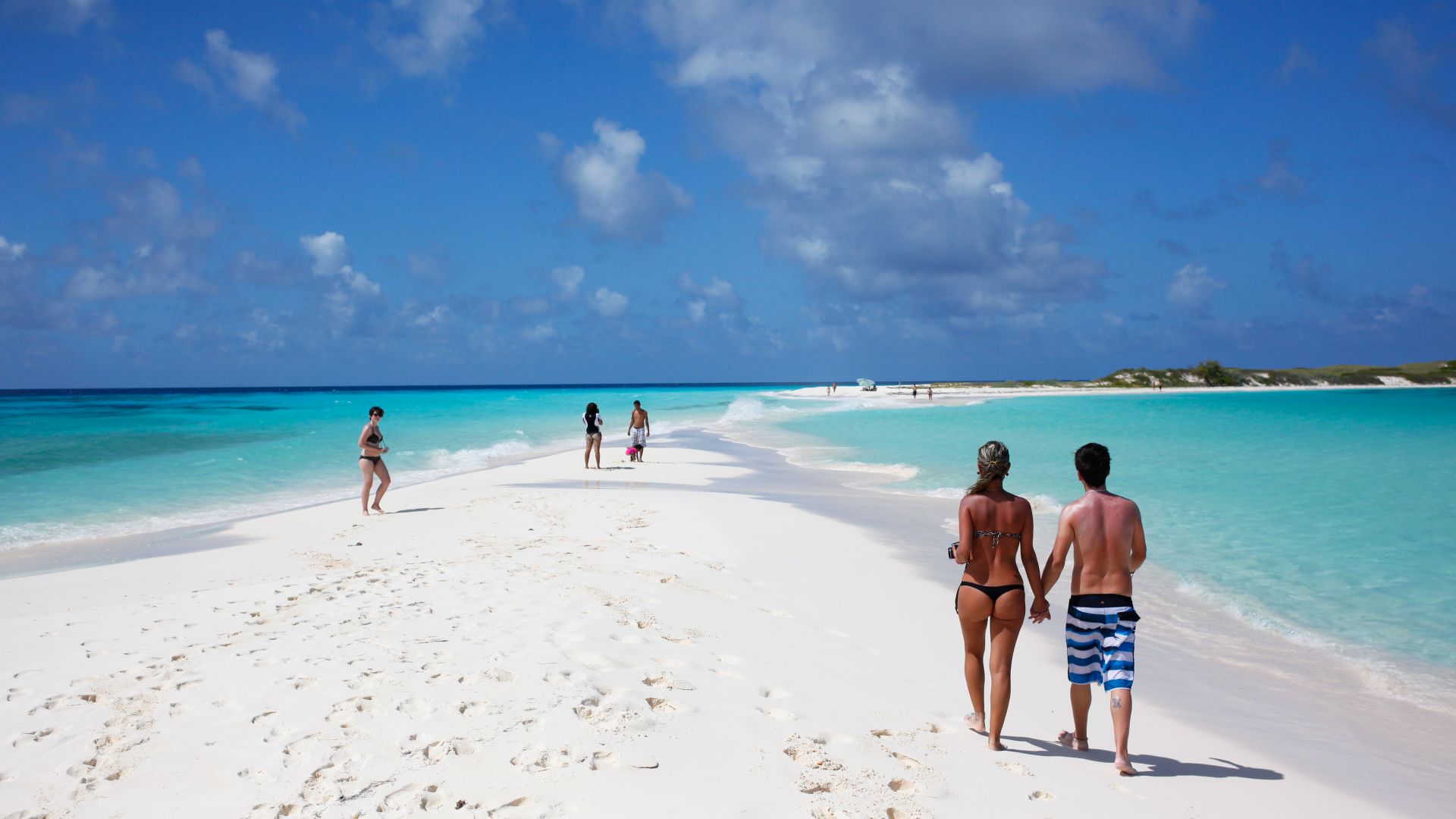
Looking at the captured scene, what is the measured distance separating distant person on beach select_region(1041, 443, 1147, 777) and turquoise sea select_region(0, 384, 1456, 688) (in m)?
4.88

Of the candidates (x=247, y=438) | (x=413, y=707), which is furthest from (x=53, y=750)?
(x=247, y=438)

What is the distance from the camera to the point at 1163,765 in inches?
185

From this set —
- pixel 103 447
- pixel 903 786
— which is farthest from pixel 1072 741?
pixel 103 447

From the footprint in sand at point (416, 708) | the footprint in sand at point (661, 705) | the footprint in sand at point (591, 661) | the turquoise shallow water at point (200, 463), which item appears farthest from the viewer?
the turquoise shallow water at point (200, 463)

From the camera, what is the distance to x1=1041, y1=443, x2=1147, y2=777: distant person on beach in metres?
4.35

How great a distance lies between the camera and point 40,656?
19.4 ft

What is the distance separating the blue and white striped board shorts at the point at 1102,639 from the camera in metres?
4.34

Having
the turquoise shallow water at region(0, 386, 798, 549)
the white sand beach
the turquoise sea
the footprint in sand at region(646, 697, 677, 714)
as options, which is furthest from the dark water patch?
the footprint in sand at region(646, 697, 677, 714)

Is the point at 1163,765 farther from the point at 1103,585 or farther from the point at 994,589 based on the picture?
the point at 994,589

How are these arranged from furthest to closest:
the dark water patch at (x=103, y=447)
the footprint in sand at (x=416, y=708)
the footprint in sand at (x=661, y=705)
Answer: the dark water patch at (x=103, y=447) → the footprint in sand at (x=661, y=705) → the footprint in sand at (x=416, y=708)

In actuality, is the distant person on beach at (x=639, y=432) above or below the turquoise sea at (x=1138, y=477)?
above

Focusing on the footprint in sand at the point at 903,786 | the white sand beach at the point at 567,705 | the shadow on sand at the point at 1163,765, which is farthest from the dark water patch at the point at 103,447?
the shadow on sand at the point at 1163,765

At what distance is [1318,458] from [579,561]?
24.3 m

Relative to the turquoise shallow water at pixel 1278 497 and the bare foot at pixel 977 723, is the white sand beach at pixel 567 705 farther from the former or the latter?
the turquoise shallow water at pixel 1278 497
